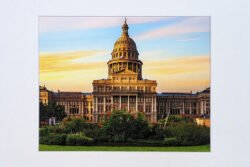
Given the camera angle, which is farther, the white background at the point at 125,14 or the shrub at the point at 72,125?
the shrub at the point at 72,125

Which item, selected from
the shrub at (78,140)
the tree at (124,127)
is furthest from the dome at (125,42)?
the shrub at (78,140)

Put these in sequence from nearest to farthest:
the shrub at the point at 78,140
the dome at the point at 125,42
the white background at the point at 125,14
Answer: the white background at the point at 125,14 < the dome at the point at 125,42 < the shrub at the point at 78,140

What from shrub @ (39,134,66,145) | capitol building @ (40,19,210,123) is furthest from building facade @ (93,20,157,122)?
shrub @ (39,134,66,145)

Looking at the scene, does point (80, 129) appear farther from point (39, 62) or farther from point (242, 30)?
point (242, 30)

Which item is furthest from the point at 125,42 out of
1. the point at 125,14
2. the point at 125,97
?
the point at 125,97

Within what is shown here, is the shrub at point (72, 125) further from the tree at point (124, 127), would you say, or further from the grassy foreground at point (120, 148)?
the tree at point (124, 127)

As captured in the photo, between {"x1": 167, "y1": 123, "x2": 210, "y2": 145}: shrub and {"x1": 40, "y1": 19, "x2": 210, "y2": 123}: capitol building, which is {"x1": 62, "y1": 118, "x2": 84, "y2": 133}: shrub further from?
{"x1": 167, "y1": 123, "x2": 210, "y2": 145}: shrub
